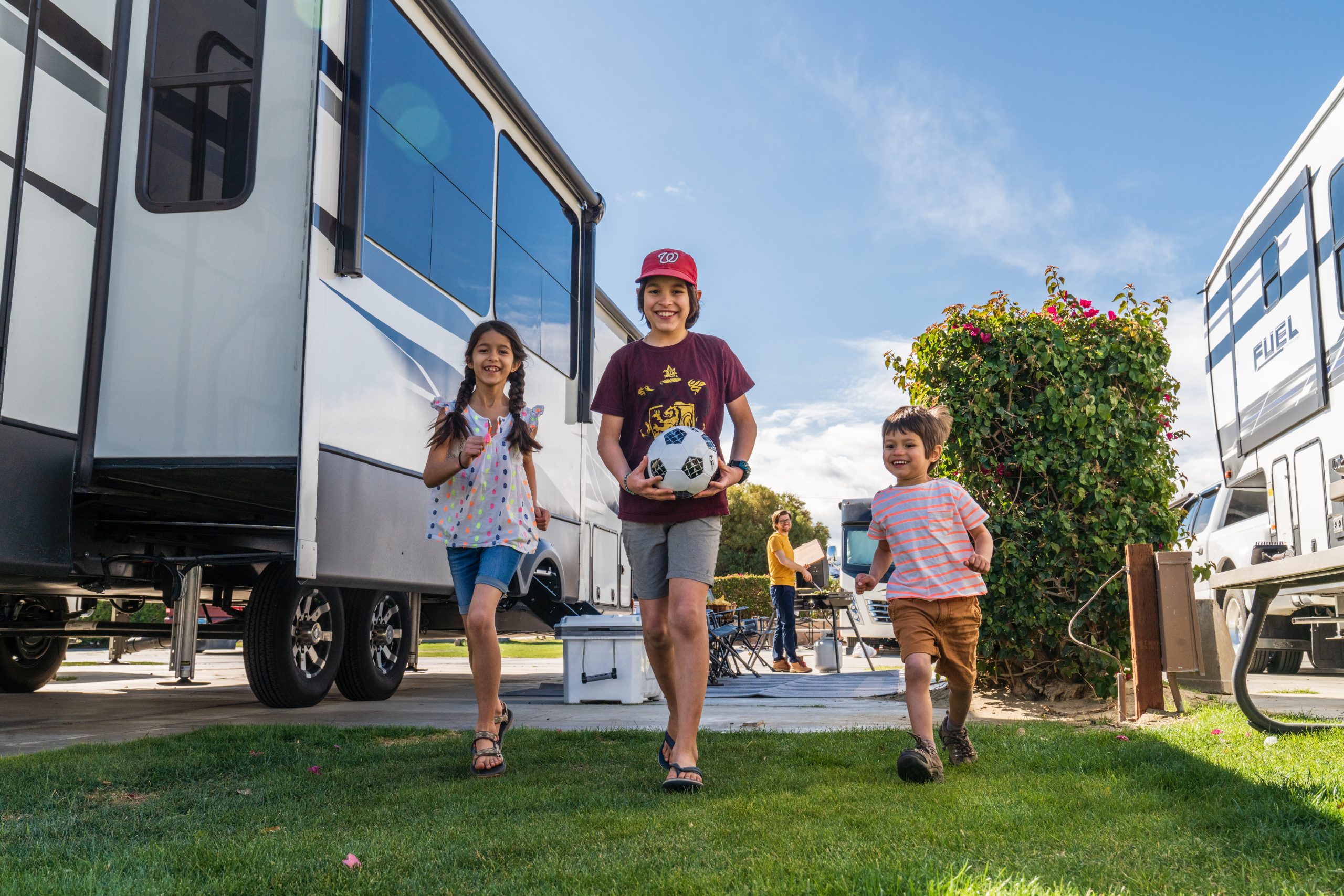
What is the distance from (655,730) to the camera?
14.8ft

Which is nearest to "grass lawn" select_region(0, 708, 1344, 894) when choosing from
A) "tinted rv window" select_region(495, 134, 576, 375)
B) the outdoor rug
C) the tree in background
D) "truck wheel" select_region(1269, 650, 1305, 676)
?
the outdoor rug

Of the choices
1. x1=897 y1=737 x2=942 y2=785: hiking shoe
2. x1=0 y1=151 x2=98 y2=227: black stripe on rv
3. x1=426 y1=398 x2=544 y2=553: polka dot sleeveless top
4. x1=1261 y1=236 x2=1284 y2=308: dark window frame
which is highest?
x1=1261 y1=236 x2=1284 y2=308: dark window frame

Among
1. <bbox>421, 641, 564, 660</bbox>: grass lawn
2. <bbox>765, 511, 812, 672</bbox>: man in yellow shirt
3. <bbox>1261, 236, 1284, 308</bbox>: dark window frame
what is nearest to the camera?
<bbox>1261, 236, 1284, 308</bbox>: dark window frame

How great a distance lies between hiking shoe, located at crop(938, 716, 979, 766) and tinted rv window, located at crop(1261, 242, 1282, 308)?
6.43 meters

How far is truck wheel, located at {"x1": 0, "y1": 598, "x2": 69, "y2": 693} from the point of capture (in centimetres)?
737

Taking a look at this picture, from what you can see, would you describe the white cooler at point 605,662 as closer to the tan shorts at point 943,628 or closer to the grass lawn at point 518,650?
the tan shorts at point 943,628

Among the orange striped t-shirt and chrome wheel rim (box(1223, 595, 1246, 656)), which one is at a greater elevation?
the orange striped t-shirt

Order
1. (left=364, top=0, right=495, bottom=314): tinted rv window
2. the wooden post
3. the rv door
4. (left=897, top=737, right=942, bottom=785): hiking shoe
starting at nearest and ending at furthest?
(left=897, top=737, right=942, bottom=785): hiking shoe, the wooden post, (left=364, top=0, right=495, bottom=314): tinted rv window, the rv door

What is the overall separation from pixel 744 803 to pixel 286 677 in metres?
3.73

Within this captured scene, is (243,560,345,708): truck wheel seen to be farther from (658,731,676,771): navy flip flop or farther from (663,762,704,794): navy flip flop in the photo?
(663,762,704,794): navy flip flop

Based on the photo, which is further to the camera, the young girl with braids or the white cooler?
the white cooler

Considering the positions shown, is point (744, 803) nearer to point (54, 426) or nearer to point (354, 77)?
point (54, 426)

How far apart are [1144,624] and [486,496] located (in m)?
3.09

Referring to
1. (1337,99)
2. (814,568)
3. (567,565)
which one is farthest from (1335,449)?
(814,568)
